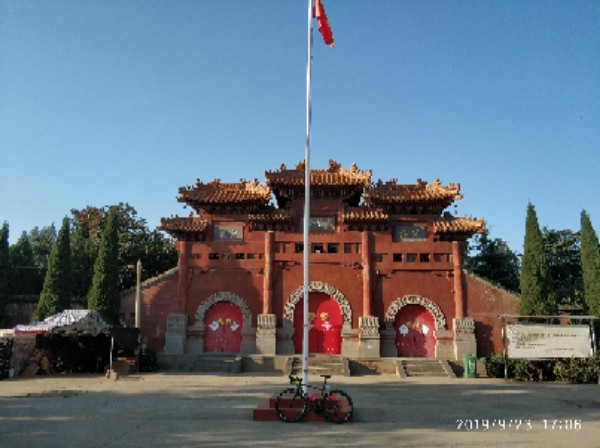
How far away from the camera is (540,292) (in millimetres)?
22531

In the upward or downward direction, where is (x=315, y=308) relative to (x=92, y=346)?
upward

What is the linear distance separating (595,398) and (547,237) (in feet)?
87.9

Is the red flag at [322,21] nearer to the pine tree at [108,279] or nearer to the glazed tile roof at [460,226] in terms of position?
the glazed tile roof at [460,226]

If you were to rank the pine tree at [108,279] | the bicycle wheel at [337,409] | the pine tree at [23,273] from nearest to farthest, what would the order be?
the bicycle wheel at [337,409]
the pine tree at [108,279]
the pine tree at [23,273]

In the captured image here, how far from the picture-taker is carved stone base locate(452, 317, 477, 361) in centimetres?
2303

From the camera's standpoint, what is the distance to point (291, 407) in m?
10.8

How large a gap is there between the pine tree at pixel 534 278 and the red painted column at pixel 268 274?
37.7 feet

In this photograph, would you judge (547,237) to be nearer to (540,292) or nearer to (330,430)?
(540,292)

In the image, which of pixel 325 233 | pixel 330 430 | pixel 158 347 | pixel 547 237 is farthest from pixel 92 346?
pixel 547 237

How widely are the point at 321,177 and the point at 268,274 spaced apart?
5665 millimetres

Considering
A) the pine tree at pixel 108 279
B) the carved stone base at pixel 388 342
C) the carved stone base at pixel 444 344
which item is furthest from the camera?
the pine tree at pixel 108 279

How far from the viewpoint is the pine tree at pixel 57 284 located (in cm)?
2716

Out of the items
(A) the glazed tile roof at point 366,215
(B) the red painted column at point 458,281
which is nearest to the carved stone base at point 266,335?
(A) the glazed tile roof at point 366,215

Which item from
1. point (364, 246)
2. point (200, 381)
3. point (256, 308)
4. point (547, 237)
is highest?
point (547, 237)
